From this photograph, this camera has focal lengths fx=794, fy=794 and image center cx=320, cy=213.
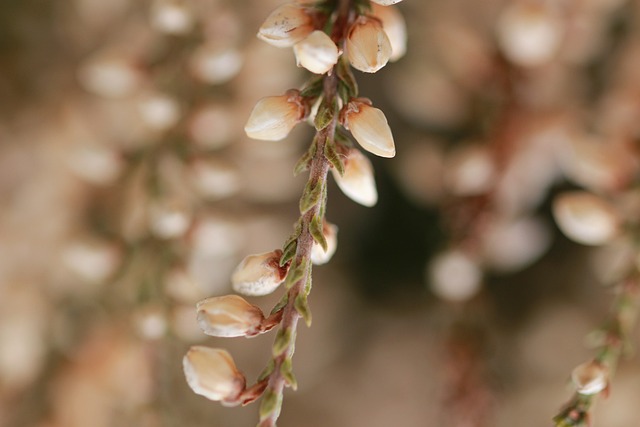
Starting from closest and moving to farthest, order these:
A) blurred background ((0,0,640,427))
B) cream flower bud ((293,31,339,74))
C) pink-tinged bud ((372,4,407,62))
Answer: cream flower bud ((293,31,339,74)) → pink-tinged bud ((372,4,407,62)) → blurred background ((0,0,640,427))

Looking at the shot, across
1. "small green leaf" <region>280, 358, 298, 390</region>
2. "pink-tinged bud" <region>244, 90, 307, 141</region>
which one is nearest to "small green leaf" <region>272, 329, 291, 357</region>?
"small green leaf" <region>280, 358, 298, 390</region>

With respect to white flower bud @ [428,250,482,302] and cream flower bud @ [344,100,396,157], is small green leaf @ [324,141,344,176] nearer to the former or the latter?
cream flower bud @ [344,100,396,157]

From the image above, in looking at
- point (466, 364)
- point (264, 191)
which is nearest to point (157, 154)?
point (264, 191)

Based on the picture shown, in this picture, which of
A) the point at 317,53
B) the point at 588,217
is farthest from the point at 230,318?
the point at 588,217

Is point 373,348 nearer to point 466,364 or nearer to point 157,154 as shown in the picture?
point 466,364

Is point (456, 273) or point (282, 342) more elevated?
point (282, 342)

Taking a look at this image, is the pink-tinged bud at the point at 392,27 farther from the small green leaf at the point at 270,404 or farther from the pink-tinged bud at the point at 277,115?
the small green leaf at the point at 270,404

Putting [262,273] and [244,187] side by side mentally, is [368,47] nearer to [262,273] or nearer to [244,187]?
[262,273]
